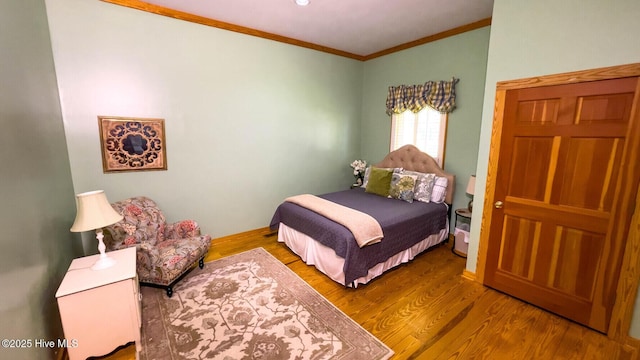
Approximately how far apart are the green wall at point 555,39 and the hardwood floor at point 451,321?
18.7 inches

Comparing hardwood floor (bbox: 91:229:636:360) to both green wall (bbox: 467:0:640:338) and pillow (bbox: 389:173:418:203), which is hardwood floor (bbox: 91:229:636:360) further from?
pillow (bbox: 389:173:418:203)

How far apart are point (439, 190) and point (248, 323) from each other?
284 cm

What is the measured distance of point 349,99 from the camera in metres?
4.72

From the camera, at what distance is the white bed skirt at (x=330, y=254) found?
269 centimetres

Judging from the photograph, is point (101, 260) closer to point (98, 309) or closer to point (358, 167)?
point (98, 309)

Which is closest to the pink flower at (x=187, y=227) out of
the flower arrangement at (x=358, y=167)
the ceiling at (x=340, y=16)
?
the ceiling at (x=340, y=16)

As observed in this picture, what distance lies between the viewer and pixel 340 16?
10.1 ft

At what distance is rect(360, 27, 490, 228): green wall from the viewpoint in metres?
3.34

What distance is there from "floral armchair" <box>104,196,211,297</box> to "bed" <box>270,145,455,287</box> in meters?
1.06

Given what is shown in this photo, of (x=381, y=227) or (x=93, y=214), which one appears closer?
(x=93, y=214)

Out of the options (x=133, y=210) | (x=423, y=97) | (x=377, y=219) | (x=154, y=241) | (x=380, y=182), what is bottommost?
(x=154, y=241)

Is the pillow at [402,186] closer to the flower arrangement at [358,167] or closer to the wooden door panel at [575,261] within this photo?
the flower arrangement at [358,167]

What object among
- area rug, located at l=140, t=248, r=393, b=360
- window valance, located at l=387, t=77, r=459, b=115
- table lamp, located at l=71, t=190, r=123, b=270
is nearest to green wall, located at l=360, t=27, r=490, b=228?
window valance, located at l=387, t=77, r=459, b=115

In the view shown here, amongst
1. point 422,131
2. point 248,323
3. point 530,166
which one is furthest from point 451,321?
point 422,131
